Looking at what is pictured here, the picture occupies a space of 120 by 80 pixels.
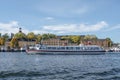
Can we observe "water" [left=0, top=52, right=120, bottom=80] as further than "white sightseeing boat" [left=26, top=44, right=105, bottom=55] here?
No

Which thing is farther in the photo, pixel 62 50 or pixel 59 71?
pixel 62 50

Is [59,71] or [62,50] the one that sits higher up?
[62,50]

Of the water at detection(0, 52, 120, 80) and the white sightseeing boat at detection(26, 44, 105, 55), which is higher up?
the white sightseeing boat at detection(26, 44, 105, 55)

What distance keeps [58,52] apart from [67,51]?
4022mm

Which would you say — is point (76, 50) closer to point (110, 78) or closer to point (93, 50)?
point (93, 50)

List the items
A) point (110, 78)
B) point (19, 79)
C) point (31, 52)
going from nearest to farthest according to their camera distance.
Result: point (19, 79) < point (110, 78) < point (31, 52)

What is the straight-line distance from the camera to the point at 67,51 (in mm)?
141375

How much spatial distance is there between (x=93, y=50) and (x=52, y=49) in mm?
19041

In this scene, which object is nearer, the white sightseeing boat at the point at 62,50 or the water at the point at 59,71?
the water at the point at 59,71

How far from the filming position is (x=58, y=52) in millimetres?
141375

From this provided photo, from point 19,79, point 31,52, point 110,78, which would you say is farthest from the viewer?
point 31,52

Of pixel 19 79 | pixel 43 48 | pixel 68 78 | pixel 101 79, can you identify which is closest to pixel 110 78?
pixel 101 79

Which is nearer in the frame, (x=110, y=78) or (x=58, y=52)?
(x=110, y=78)

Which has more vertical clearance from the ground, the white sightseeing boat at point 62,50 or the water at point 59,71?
the white sightseeing boat at point 62,50
